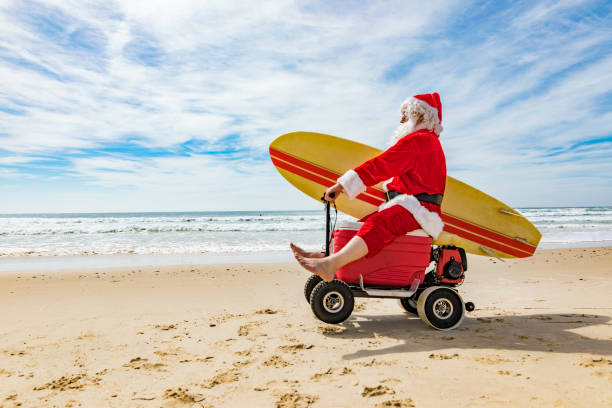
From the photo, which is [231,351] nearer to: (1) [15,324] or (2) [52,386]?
(2) [52,386]

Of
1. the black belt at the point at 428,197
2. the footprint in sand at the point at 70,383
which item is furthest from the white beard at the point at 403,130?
the footprint in sand at the point at 70,383

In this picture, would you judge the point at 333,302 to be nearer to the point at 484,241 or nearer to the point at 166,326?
the point at 166,326

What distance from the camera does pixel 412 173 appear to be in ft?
10.1

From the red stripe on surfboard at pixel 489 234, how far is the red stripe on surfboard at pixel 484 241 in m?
0.03

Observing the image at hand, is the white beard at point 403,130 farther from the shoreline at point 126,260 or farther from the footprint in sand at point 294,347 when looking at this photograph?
the shoreline at point 126,260

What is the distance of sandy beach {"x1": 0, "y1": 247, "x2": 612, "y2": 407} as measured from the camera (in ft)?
6.57

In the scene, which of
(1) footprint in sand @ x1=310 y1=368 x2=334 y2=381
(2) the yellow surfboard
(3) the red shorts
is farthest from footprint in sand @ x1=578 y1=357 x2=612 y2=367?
(2) the yellow surfboard

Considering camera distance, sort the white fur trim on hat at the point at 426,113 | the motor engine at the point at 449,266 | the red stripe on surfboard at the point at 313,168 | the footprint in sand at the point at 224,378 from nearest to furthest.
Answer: the footprint in sand at the point at 224,378
the white fur trim on hat at the point at 426,113
the motor engine at the point at 449,266
the red stripe on surfboard at the point at 313,168

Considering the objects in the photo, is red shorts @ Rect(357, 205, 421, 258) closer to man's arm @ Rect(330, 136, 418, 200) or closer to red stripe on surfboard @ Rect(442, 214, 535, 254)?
man's arm @ Rect(330, 136, 418, 200)

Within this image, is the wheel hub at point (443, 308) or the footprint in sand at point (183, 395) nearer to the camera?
the footprint in sand at point (183, 395)

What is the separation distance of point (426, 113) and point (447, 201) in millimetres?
1153

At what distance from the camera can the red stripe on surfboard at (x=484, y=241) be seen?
12.9 feet

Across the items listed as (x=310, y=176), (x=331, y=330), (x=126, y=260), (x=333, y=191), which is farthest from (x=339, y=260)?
(x=126, y=260)

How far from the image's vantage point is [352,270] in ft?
10.2
